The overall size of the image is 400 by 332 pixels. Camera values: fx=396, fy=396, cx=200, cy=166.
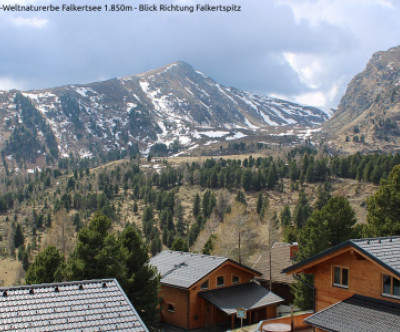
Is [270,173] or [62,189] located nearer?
[270,173]

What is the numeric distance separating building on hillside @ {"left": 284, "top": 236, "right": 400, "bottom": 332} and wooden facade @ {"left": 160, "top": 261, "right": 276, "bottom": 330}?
1222 cm

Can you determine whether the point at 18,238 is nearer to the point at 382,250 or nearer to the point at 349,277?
the point at 349,277

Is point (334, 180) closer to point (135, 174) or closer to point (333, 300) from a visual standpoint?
point (135, 174)

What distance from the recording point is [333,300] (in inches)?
757

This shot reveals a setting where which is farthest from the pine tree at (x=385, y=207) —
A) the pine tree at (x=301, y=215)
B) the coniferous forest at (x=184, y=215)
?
the pine tree at (x=301, y=215)

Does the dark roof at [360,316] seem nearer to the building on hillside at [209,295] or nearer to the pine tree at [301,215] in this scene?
the building on hillside at [209,295]

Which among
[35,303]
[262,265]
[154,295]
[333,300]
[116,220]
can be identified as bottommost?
[116,220]

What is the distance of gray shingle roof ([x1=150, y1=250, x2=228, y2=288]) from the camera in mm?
31041

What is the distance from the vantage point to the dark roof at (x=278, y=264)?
40031mm

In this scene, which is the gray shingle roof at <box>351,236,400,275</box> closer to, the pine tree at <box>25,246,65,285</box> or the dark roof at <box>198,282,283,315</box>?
the dark roof at <box>198,282,283,315</box>

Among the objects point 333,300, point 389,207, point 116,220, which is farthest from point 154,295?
point 116,220

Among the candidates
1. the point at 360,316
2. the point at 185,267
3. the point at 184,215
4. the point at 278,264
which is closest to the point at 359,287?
the point at 360,316

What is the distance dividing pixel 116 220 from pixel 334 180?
224ft

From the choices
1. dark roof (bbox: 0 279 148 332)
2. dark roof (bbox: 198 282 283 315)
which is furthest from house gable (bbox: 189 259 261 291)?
dark roof (bbox: 0 279 148 332)
